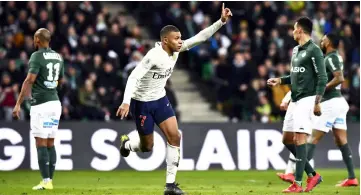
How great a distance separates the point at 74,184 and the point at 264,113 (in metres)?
8.62

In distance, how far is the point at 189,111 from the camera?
2514cm

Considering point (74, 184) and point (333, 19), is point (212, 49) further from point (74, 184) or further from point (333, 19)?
point (74, 184)

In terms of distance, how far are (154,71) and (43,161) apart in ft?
8.62

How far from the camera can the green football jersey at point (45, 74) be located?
14688 mm

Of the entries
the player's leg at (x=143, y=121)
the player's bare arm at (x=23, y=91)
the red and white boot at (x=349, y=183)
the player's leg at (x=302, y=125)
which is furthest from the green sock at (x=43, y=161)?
the red and white boot at (x=349, y=183)

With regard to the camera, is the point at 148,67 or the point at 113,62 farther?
the point at 113,62

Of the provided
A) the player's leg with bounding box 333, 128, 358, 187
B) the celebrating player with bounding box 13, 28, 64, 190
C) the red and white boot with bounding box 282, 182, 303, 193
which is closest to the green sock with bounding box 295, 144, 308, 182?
the red and white boot with bounding box 282, 182, 303, 193

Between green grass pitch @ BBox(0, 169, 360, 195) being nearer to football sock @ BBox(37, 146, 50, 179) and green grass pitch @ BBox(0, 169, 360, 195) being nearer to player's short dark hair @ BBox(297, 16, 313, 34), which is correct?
football sock @ BBox(37, 146, 50, 179)

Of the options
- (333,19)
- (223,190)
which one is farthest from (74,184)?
(333,19)

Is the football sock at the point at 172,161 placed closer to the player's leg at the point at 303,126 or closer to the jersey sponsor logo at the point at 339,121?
the player's leg at the point at 303,126

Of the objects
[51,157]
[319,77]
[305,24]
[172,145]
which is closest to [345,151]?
[319,77]

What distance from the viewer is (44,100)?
14922 millimetres

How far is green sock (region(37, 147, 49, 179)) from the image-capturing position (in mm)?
14703

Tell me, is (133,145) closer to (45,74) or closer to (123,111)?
(45,74)
